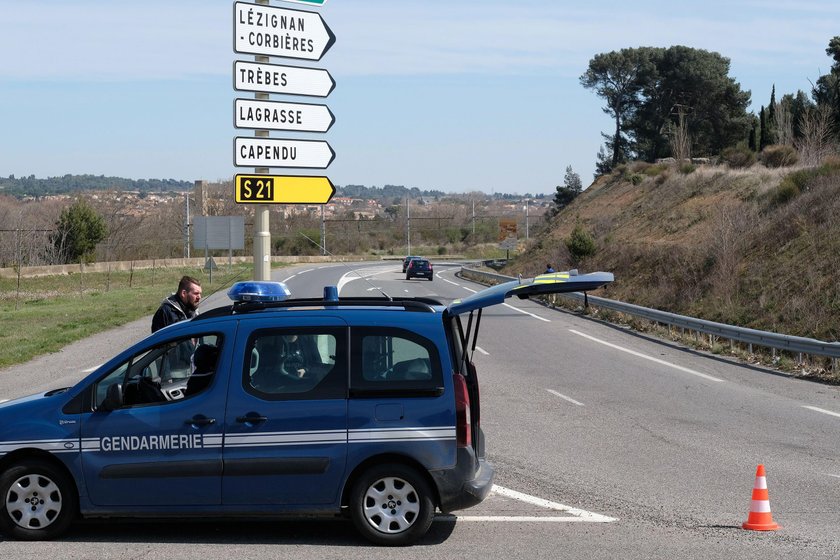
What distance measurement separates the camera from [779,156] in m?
55.6

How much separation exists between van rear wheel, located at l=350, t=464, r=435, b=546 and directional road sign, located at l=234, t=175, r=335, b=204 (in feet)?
19.8

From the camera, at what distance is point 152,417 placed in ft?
23.5

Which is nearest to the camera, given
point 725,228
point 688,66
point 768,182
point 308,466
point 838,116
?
point 308,466

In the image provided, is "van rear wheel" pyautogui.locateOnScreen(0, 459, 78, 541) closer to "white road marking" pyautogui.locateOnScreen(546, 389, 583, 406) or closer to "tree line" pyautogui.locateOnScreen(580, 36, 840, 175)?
"white road marking" pyautogui.locateOnScreen(546, 389, 583, 406)

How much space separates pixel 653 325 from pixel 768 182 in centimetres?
2250

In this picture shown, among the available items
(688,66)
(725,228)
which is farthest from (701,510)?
(688,66)

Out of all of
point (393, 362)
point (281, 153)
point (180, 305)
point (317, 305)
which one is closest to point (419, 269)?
point (281, 153)

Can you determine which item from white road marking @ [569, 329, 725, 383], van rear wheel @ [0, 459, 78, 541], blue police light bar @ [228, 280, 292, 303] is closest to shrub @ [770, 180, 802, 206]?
white road marking @ [569, 329, 725, 383]

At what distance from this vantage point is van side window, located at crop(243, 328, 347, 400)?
714cm

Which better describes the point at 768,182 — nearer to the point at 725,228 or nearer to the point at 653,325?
the point at 725,228

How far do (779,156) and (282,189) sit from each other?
160 ft

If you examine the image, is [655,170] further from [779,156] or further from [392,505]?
[392,505]

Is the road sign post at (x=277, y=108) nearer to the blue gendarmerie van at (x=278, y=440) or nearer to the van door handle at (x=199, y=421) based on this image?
the blue gendarmerie van at (x=278, y=440)

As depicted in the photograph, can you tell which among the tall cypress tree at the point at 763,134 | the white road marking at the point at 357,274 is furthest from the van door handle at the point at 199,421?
the tall cypress tree at the point at 763,134
